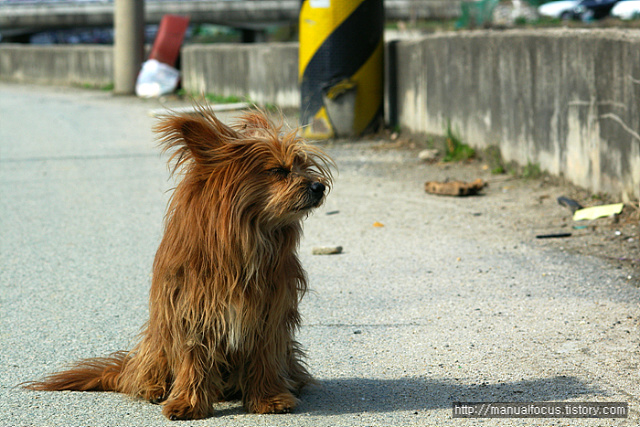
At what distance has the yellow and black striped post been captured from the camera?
398 inches

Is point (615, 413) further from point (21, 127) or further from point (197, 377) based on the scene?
point (21, 127)

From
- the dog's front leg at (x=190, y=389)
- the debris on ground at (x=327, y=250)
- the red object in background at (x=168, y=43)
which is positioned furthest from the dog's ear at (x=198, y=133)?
the red object in background at (x=168, y=43)

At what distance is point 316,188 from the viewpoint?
3.08 metres

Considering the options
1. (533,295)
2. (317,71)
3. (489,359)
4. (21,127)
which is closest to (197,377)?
(489,359)

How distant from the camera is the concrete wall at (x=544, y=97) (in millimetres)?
6445

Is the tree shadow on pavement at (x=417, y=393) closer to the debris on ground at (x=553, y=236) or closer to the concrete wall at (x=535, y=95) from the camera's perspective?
the concrete wall at (x=535, y=95)

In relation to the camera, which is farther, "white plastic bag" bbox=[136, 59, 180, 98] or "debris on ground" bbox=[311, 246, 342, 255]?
"white plastic bag" bbox=[136, 59, 180, 98]

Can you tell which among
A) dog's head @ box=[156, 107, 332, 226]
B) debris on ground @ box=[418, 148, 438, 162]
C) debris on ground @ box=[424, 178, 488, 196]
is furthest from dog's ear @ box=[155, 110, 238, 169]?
debris on ground @ box=[418, 148, 438, 162]

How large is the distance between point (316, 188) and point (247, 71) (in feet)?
38.1

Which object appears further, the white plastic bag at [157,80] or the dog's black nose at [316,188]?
the white plastic bag at [157,80]

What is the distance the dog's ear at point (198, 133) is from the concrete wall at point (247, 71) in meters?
9.56

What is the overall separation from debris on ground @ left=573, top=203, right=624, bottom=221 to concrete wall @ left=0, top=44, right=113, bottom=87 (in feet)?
49.0

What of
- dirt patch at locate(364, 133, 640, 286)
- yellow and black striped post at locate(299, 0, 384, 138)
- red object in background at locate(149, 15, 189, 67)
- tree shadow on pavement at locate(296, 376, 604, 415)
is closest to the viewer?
tree shadow on pavement at locate(296, 376, 604, 415)

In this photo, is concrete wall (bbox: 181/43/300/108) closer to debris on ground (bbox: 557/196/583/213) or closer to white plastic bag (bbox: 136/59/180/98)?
white plastic bag (bbox: 136/59/180/98)
